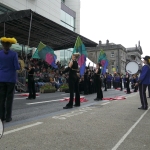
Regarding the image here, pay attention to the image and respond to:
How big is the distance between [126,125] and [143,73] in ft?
10.3

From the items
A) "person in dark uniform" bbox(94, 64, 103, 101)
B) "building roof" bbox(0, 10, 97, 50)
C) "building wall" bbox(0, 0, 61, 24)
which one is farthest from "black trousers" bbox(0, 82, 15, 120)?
"building wall" bbox(0, 0, 61, 24)

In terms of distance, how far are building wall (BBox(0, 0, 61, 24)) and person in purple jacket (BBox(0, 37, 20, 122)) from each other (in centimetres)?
1718

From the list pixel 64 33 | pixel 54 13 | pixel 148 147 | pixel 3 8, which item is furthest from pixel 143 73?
pixel 54 13

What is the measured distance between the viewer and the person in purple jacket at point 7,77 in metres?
5.30

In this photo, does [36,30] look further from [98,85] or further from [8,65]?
[8,65]

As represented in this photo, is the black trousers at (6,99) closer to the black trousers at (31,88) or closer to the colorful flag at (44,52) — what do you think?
the black trousers at (31,88)

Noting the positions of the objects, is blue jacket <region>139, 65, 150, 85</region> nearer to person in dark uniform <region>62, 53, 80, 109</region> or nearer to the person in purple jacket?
person in dark uniform <region>62, 53, 80, 109</region>

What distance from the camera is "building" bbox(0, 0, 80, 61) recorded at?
2209cm

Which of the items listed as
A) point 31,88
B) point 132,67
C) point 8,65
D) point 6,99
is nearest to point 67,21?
point 132,67

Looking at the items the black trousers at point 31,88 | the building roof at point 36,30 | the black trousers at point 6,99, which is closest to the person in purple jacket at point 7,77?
the black trousers at point 6,99

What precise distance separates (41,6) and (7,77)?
80.9ft

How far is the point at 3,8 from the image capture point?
21.0 metres

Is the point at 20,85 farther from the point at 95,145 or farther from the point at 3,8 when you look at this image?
the point at 95,145

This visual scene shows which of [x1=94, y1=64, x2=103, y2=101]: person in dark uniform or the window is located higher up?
the window
